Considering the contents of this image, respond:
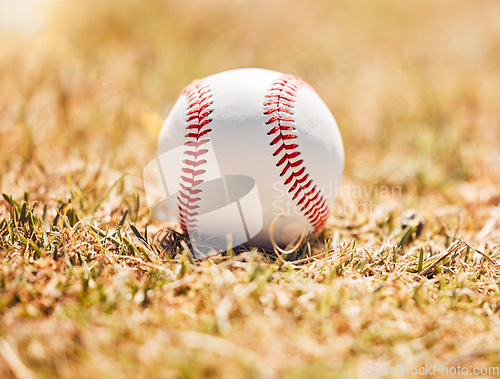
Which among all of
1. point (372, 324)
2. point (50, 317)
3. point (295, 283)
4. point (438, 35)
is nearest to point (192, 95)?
point (295, 283)

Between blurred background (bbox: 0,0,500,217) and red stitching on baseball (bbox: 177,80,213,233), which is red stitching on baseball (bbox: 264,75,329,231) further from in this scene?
blurred background (bbox: 0,0,500,217)

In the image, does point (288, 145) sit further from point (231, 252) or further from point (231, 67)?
point (231, 67)

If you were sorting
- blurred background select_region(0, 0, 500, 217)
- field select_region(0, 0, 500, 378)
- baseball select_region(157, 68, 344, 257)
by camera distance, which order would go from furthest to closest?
blurred background select_region(0, 0, 500, 217) → baseball select_region(157, 68, 344, 257) → field select_region(0, 0, 500, 378)

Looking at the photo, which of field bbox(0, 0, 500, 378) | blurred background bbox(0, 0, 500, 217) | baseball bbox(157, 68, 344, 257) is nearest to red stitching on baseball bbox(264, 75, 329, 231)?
baseball bbox(157, 68, 344, 257)

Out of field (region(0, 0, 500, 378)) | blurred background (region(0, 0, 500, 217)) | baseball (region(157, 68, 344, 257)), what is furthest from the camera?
blurred background (region(0, 0, 500, 217))

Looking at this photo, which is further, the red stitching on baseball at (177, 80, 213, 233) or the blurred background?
the blurred background
